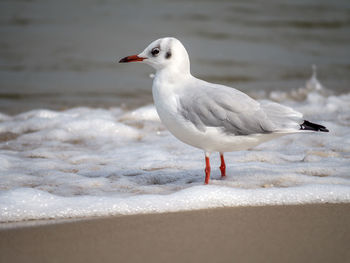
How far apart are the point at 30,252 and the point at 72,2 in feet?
38.6

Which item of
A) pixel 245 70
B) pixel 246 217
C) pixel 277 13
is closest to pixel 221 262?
pixel 246 217

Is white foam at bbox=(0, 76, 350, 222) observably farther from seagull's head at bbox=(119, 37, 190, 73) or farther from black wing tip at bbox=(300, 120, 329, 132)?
seagull's head at bbox=(119, 37, 190, 73)

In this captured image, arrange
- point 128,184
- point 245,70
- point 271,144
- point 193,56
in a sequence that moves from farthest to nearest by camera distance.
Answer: point 193,56 < point 245,70 < point 271,144 < point 128,184

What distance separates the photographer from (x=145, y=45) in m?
10.3

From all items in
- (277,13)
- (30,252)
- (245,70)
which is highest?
(277,13)

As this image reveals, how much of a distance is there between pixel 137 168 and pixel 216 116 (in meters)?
1.07

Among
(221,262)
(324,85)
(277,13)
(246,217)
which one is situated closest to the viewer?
(221,262)

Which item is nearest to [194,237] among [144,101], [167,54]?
[167,54]

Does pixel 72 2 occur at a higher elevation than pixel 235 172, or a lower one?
higher

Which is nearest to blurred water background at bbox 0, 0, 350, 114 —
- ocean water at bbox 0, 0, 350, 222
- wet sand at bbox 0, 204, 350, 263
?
ocean water at bbox 0, 0, 350, 222

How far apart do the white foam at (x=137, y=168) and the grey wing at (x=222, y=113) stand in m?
0.41

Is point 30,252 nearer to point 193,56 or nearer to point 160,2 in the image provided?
point 193,56

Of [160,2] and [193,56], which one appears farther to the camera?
[160,2]

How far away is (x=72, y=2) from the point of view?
13750 millimetres
